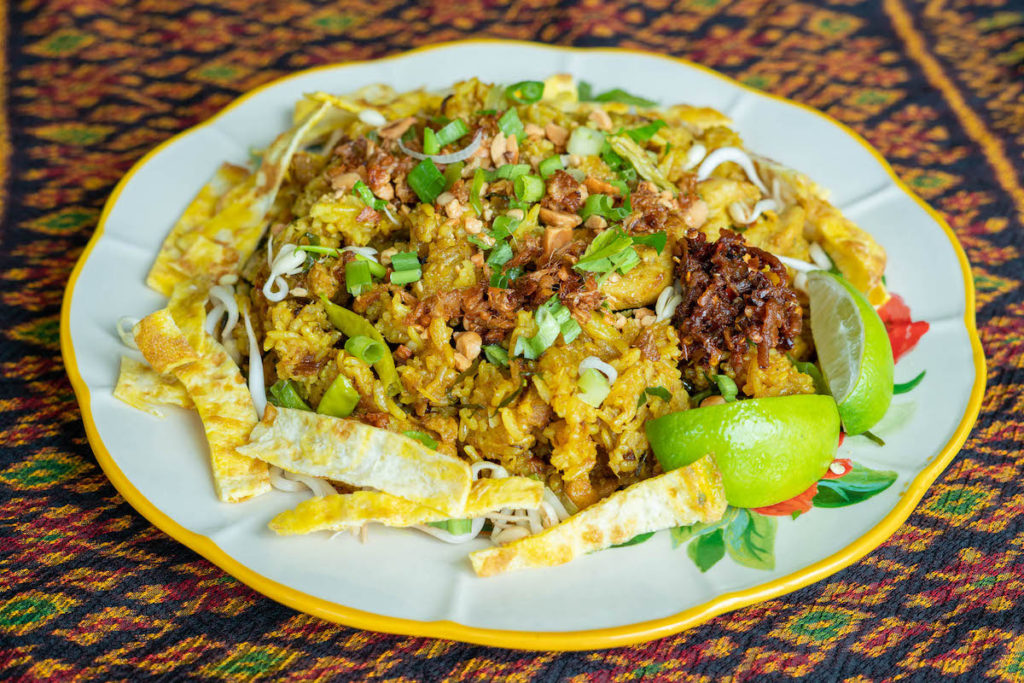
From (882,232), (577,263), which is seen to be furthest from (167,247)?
(882,232)

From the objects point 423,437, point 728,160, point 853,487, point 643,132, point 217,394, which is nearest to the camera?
point 853,487

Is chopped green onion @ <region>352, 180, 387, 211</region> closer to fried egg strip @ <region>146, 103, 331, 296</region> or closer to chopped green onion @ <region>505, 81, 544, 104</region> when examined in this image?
fried egg strip @ <region>146, 103, 331, 296</region>

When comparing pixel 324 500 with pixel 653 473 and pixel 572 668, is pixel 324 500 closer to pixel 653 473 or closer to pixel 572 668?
pixel 572 668

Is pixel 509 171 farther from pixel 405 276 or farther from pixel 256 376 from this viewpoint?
pixel 256 376

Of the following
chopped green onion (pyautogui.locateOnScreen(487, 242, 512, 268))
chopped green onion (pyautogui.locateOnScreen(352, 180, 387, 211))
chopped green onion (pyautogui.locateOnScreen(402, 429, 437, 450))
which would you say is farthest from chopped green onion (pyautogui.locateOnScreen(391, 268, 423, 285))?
chopped green onion (pyautogui.locateOnScreen(402, 429, 437, 450))

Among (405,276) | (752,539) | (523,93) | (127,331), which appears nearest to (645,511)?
(752,539)

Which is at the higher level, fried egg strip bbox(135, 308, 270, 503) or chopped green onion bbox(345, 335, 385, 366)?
chopped green onion bbox(345, 335, 385, 366)
